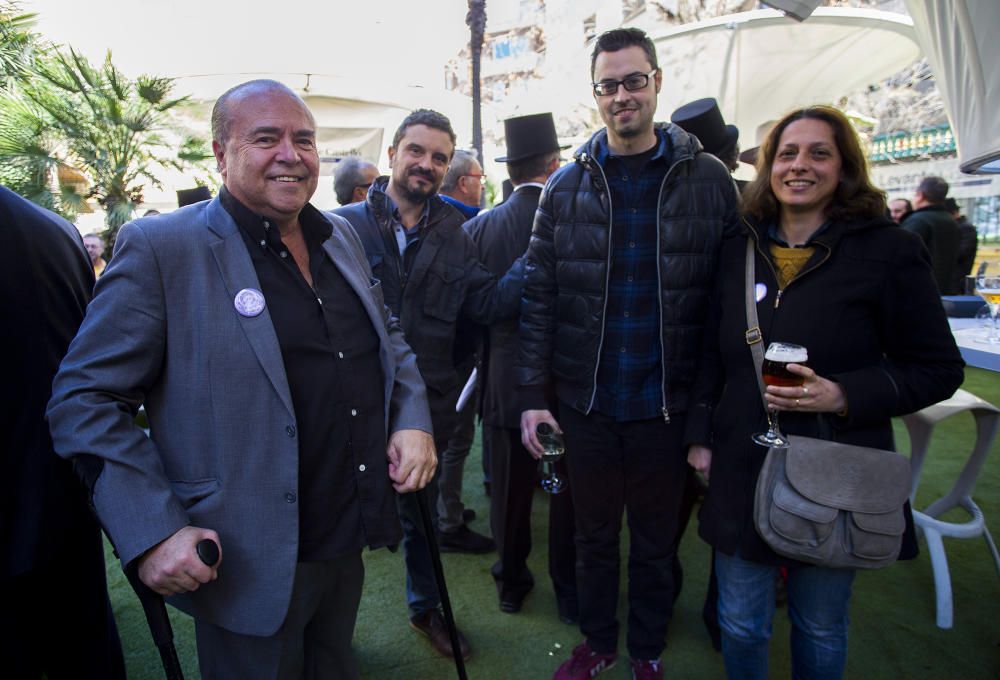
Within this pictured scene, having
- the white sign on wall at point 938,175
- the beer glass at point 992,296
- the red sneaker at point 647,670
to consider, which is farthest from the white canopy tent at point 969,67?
the white sign on wall at point 938,175

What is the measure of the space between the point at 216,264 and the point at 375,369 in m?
0.53

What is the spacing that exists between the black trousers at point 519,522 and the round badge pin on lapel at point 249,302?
168cm

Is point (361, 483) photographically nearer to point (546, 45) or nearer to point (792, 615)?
point (792, 615)

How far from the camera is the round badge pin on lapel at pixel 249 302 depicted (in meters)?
1.41

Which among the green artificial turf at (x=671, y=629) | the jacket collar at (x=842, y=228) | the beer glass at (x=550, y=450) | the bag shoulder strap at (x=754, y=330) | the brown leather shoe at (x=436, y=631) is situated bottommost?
the green artificial turf at (x=671, y=629)

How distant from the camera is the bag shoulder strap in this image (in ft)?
5.95

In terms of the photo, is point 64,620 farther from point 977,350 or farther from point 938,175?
point 938,175

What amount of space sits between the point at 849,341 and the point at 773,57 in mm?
5895

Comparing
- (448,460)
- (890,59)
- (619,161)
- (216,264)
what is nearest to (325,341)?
(216,264)

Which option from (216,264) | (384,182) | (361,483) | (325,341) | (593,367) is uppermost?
(384,182)

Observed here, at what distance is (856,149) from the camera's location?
183 centimetres

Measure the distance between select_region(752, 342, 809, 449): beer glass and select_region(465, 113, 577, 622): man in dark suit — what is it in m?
1.25

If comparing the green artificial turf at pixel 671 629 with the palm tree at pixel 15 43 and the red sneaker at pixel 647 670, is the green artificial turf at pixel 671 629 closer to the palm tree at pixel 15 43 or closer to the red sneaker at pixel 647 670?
the red sneaker at pixel 647 670

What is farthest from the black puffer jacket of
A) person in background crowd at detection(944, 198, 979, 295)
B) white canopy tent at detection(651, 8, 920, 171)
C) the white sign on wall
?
the white sign on wall
